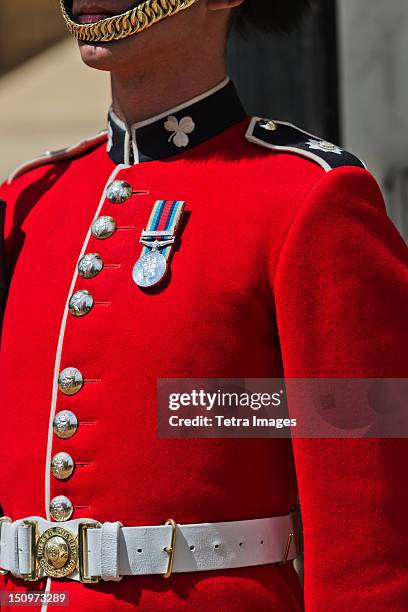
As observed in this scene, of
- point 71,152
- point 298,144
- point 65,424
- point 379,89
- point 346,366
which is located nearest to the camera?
point 346,366

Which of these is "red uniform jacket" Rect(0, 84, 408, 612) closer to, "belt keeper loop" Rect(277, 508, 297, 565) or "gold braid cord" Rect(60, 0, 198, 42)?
"belt keeper loop" Rect(277, 508, 297, 565)

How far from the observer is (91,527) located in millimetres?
1954

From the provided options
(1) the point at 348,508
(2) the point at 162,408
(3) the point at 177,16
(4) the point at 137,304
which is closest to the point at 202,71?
(3) the point at 177,16

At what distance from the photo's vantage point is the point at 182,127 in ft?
7.05

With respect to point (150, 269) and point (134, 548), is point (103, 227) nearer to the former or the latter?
point (150, 269)

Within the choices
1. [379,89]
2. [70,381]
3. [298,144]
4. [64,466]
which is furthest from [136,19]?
[379,89]

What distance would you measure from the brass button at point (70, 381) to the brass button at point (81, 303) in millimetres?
88

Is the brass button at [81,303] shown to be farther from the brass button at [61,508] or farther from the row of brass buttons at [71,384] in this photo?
the brass button at [61,508]

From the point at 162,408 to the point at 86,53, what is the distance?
0.55 metres

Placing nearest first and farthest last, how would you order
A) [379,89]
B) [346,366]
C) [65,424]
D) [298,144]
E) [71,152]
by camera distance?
[346,366]
[65,424]
[298,144]
[71,152]
[379,89]

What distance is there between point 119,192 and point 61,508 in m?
0.49

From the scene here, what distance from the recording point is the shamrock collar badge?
215cm

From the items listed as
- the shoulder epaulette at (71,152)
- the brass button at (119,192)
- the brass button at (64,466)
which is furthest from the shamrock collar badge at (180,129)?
the brass button at (64,466)

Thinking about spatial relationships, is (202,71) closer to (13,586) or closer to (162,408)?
(162,408)
